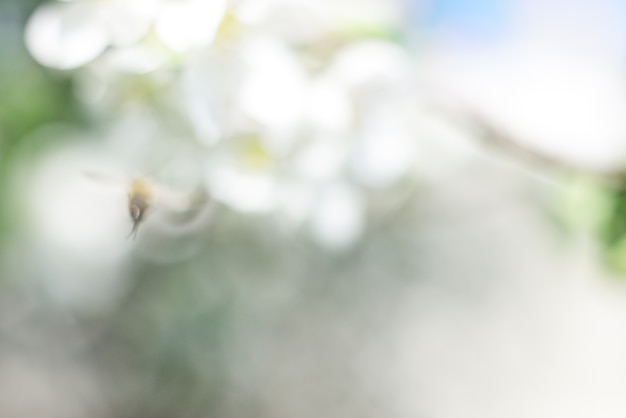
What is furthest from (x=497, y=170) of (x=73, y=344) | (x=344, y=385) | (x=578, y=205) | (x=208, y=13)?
(x=73, y=344)

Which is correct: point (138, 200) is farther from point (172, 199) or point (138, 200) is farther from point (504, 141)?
point (504, 141)

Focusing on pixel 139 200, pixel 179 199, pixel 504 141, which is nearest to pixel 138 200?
pixel 139 200

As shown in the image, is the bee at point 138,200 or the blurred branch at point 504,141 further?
the blurred branch at point 504,141

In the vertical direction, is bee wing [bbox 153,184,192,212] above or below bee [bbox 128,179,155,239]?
below

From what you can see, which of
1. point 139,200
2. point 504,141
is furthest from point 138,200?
point 504,141

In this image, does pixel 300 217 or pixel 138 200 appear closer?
pixel 138 200

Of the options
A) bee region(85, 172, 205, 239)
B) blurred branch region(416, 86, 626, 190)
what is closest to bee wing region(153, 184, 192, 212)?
bee region(85, 172, 205, 239)

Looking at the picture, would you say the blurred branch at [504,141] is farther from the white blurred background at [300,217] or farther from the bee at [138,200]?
the bee at [138,200]

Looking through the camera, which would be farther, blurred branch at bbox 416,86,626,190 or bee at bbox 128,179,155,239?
blurred branch at bbox 416,86,626,190

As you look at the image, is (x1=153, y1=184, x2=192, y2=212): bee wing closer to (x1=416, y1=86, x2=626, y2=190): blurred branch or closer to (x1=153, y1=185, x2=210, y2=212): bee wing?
(x1=153, y1=185, x2=210, y2=212): bee wing

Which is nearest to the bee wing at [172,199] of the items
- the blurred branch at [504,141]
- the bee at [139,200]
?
the bee at [139,200]

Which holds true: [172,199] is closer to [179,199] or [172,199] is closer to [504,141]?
[179,199]
